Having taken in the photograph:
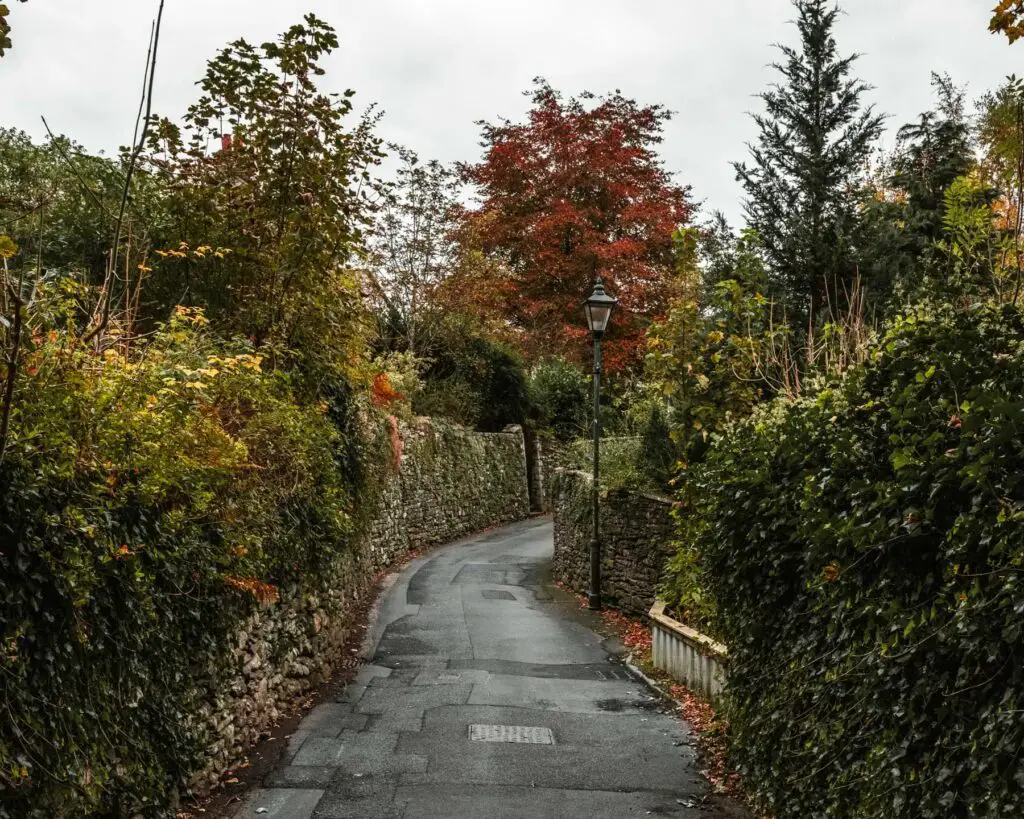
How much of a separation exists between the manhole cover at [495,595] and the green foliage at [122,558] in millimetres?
9152

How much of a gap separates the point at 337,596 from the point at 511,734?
404 cm

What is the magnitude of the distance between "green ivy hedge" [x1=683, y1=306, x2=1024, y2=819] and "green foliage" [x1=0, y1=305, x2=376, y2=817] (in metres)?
3.65

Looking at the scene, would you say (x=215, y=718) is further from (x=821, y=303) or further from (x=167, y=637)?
(x=821, y=303)

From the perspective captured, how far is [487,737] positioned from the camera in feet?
27.4

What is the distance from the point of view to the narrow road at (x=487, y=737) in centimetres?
668

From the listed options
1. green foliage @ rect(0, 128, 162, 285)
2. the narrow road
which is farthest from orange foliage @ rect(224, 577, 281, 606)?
green foliage @ rect(0, 128, 162, 285)

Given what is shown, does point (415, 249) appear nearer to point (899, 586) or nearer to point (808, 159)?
point (808, 159)

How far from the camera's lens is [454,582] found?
1861 centimetres

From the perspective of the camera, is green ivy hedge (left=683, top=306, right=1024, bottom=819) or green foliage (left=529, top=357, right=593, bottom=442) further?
green foliage (left=529, top=357, right=593, bottom=442)

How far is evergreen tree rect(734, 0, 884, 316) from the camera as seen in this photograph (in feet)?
52.9

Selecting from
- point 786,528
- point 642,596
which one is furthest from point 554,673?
point 786,528

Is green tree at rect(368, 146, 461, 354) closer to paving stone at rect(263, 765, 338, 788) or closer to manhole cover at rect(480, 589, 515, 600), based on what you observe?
manhole cover at rect(480, 589, 515, 600)

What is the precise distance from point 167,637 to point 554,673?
6.50 metres

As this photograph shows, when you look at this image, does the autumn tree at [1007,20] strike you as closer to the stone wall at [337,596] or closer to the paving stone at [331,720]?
the stone wall at [337,596]
